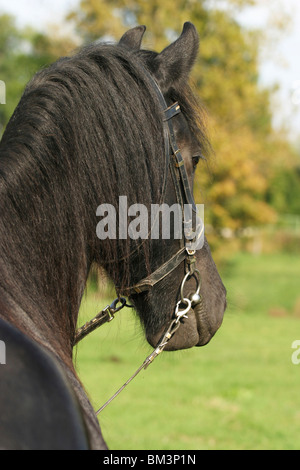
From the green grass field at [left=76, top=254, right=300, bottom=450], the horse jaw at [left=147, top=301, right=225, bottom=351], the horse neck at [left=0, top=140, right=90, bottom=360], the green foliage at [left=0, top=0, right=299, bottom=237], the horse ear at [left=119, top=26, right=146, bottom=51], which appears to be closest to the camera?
the horse neck at [left=0, top=140, right=90, bottom=360]

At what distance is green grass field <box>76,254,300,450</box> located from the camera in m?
5.30

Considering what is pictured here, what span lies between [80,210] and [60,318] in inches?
14.1

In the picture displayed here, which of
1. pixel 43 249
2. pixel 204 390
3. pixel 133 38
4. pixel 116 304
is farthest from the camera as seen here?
pixel 204 390

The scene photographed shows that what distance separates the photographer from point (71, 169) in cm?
188

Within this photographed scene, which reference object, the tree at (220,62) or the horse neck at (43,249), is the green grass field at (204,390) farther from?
the tree at (220,62)

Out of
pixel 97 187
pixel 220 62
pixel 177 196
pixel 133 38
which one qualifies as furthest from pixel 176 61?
pixel 220 62

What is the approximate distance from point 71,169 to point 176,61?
0.64 m

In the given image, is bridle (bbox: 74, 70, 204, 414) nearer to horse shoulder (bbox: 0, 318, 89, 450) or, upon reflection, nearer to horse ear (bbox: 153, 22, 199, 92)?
horse ear (bbox: 153, 22, 199, 92)

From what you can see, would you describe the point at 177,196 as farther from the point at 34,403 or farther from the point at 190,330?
the point at 34,403

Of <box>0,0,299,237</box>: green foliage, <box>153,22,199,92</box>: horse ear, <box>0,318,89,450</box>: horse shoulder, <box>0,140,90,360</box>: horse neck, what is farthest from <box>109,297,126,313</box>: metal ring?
<box>0,0,299,237</box>: green foliage

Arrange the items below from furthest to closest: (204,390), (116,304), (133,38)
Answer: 1. (204,390)
2. (133,38)
3. (116,304)

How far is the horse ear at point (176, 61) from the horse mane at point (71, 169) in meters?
0.11

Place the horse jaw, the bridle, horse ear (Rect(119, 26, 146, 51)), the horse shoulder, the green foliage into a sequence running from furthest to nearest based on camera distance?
the green foliage, horse ear (Rect(119, 26, 146, 51)), the horse jaw, the bridle, the horse shoulder

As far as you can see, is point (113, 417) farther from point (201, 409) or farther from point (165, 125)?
point (165, 125)
